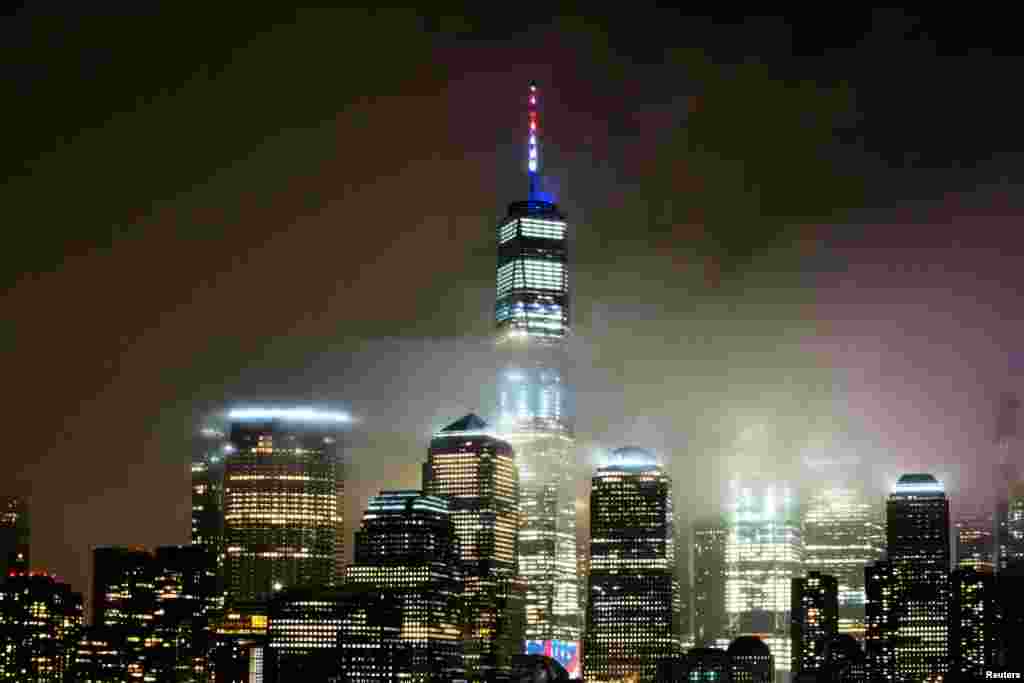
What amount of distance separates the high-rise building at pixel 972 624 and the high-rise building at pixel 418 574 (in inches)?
1469

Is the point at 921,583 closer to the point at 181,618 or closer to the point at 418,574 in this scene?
the point at 418,574

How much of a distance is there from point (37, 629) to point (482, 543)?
38652 mm

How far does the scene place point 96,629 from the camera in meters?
169

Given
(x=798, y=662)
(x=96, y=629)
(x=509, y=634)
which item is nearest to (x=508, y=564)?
(x=509, y=634)

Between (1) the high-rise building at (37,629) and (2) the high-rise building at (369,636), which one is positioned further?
(2) the high-rise building at (369,636)

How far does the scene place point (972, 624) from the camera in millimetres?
187125

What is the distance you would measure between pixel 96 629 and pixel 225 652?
34.3ft

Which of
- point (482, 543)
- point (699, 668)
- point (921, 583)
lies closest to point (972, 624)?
point (921, 583)

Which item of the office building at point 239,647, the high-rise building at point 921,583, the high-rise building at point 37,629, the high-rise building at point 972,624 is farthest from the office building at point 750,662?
the high-rise building at point 37,629

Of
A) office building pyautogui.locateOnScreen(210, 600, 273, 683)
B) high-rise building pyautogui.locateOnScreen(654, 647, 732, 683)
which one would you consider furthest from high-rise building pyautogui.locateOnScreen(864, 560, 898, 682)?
office building pyautogui.locateOnScreen(210, 600, 273, 683)

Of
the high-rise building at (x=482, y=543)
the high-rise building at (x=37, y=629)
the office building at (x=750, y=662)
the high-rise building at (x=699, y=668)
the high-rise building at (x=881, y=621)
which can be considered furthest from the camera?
the high-rise building at (x=881, y=621)

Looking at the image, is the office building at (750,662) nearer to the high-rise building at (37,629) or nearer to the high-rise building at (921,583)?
the high-rise building at (921,583)

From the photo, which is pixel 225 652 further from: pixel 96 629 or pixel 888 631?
pixel 888 631

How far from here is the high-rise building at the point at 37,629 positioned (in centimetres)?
16412
